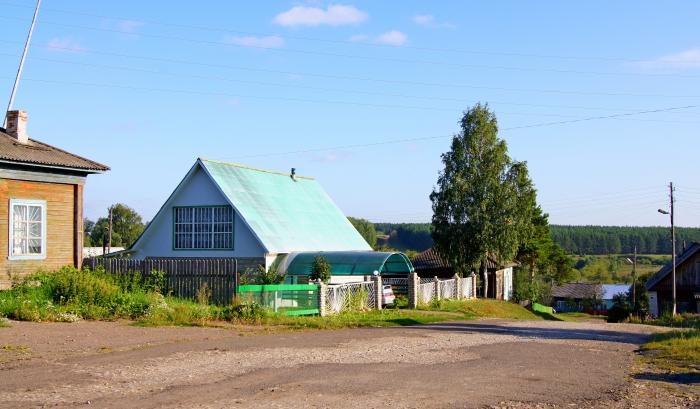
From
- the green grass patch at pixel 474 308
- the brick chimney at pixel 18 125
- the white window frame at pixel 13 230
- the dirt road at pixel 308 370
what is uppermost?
the brick chimney at pixel 18 125

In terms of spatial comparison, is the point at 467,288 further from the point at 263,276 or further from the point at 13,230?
the point at 13,230

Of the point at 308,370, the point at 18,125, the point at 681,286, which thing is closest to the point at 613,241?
the point at 681,286

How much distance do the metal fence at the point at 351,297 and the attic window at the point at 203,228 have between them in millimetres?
7869

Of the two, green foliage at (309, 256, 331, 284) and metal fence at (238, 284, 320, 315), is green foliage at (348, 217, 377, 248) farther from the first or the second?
metal fence at (238, 284, 320, 315)

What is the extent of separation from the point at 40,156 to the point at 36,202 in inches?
62.1

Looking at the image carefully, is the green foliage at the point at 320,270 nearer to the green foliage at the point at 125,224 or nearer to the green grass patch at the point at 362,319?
the green grass patch at the point at 362,319

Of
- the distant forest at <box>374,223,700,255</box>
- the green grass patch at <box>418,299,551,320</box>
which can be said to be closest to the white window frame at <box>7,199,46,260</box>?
the green grass patch at <box>418,299,551,320</box>

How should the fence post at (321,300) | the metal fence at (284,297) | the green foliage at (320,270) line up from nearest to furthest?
the metal fence at (284,297), the fence post at (321,300), the green foliage at (320,270)

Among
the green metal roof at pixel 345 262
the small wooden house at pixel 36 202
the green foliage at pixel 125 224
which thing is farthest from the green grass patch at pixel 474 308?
the green foliage at pixel 125 224

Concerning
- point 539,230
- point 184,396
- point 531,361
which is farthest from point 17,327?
point 539,230

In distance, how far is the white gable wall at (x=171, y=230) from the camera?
32.0 meters

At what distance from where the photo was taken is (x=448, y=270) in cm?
4897

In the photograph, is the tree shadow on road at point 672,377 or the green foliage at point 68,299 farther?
the green foliage at point 68,299

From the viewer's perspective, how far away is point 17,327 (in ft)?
55.7
